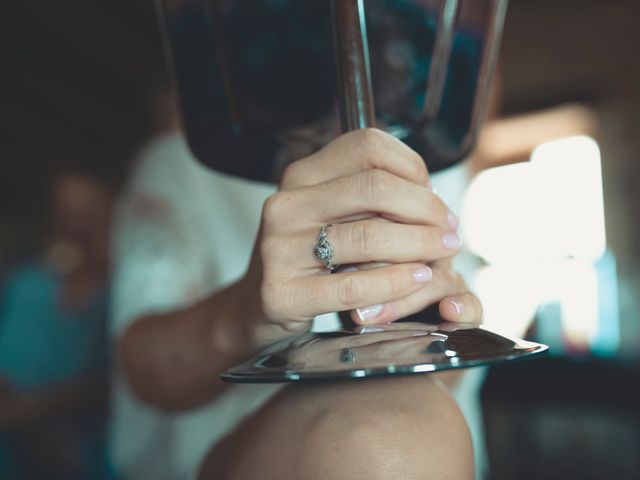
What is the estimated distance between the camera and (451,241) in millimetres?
293

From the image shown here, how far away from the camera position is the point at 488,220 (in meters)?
3.15

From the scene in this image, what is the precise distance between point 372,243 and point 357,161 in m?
0.05

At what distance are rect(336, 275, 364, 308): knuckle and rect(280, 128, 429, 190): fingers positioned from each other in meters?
0.06

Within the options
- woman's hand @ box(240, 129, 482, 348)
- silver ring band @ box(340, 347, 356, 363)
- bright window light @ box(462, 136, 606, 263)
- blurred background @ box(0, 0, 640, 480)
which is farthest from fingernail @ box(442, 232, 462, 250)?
bright window light @ box(462, 136, 606, 263)

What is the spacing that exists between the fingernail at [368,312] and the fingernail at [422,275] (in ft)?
0.08

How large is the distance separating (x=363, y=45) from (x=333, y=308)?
15 centimetres

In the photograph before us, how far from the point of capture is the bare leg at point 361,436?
0.25m

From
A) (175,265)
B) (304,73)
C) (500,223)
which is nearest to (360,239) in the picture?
(304,73)

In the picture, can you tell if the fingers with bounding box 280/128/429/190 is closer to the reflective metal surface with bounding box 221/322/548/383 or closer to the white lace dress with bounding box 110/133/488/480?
the reflective metal surface with bounding box 221/322/548/383

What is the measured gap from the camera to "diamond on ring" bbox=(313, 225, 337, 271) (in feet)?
0.90

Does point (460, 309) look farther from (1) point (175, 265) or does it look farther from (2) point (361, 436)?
(1) point (175, 265)

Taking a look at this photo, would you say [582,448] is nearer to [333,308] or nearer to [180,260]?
[180,260]

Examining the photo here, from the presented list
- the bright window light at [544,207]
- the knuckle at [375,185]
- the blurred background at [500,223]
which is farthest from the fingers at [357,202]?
the bright window light at [544,207]

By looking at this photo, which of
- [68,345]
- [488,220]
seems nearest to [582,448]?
[488,220]
